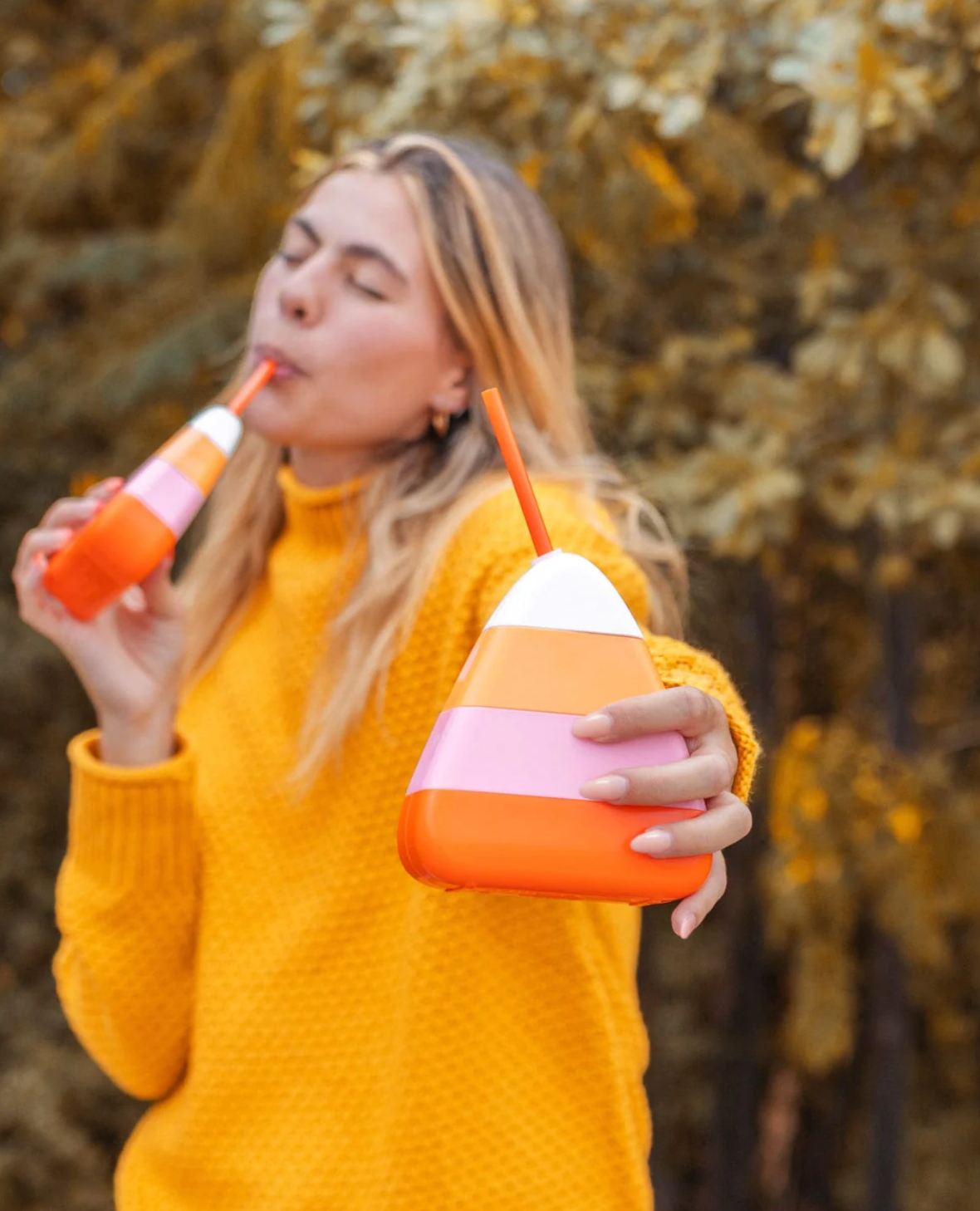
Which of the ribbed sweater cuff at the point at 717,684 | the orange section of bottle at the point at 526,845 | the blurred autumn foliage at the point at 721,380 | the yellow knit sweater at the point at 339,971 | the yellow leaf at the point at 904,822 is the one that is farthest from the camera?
the yellow leaf at the point at 904,822

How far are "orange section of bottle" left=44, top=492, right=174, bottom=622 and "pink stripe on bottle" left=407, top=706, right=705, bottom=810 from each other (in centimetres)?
32

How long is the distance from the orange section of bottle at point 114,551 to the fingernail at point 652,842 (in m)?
0.41

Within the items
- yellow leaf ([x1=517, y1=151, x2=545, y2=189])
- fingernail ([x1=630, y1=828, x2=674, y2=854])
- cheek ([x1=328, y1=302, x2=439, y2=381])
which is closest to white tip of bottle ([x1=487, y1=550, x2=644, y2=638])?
fingernail ([x1=630, y1=828, x2=674, y2=854])

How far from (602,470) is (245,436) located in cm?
40

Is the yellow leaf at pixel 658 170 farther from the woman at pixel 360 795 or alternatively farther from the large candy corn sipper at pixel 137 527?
the large candy corn sipper at pixel 137 527

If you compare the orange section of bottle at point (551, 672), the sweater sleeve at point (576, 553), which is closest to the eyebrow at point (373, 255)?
the sweater sleeve at point (576, 553)

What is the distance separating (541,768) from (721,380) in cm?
143

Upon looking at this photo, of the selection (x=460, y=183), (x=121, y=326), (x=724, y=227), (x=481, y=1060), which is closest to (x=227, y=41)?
(x=121, y=326)

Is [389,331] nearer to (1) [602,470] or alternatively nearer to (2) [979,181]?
(1) [602,470]

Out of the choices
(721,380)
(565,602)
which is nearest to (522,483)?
(565,602)

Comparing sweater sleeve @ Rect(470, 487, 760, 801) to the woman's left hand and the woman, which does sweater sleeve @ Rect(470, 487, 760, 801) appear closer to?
the woman

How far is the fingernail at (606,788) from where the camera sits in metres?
0.60

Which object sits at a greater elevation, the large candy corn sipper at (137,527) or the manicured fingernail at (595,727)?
the large candy corn sipper at (137,527)

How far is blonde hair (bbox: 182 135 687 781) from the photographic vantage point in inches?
37.2
